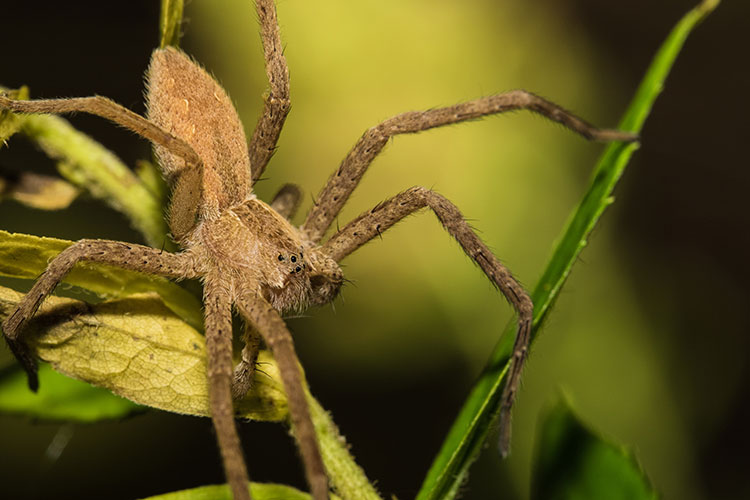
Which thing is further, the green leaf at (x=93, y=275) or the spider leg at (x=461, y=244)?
the spider leg at (x=461, y=244)

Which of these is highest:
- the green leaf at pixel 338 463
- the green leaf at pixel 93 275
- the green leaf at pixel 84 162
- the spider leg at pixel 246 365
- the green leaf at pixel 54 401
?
the green leaf at pixel 84 162

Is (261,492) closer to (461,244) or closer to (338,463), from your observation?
(338,463)

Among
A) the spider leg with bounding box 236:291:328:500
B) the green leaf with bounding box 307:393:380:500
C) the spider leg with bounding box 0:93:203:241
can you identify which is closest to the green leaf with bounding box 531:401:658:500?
the green leaf with bounding box 307:393:380:500

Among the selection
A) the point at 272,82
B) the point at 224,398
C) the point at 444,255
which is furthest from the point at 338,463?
the point at 444,255

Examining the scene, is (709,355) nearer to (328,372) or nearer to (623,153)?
(328,372)

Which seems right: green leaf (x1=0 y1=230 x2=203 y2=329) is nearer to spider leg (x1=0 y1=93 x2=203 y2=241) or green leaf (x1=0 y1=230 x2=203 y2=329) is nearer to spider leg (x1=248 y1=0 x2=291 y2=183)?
spider leg (x1=0 y1=93 x2=203 y2=241)

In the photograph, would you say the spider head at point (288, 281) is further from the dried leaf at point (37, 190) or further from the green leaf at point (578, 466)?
the green leaf at point (578, 466)

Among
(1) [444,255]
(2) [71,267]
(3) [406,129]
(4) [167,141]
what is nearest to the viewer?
(2) [71,267]

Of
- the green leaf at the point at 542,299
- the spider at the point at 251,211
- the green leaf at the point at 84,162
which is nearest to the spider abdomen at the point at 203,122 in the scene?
the spider at the point at 251,211
